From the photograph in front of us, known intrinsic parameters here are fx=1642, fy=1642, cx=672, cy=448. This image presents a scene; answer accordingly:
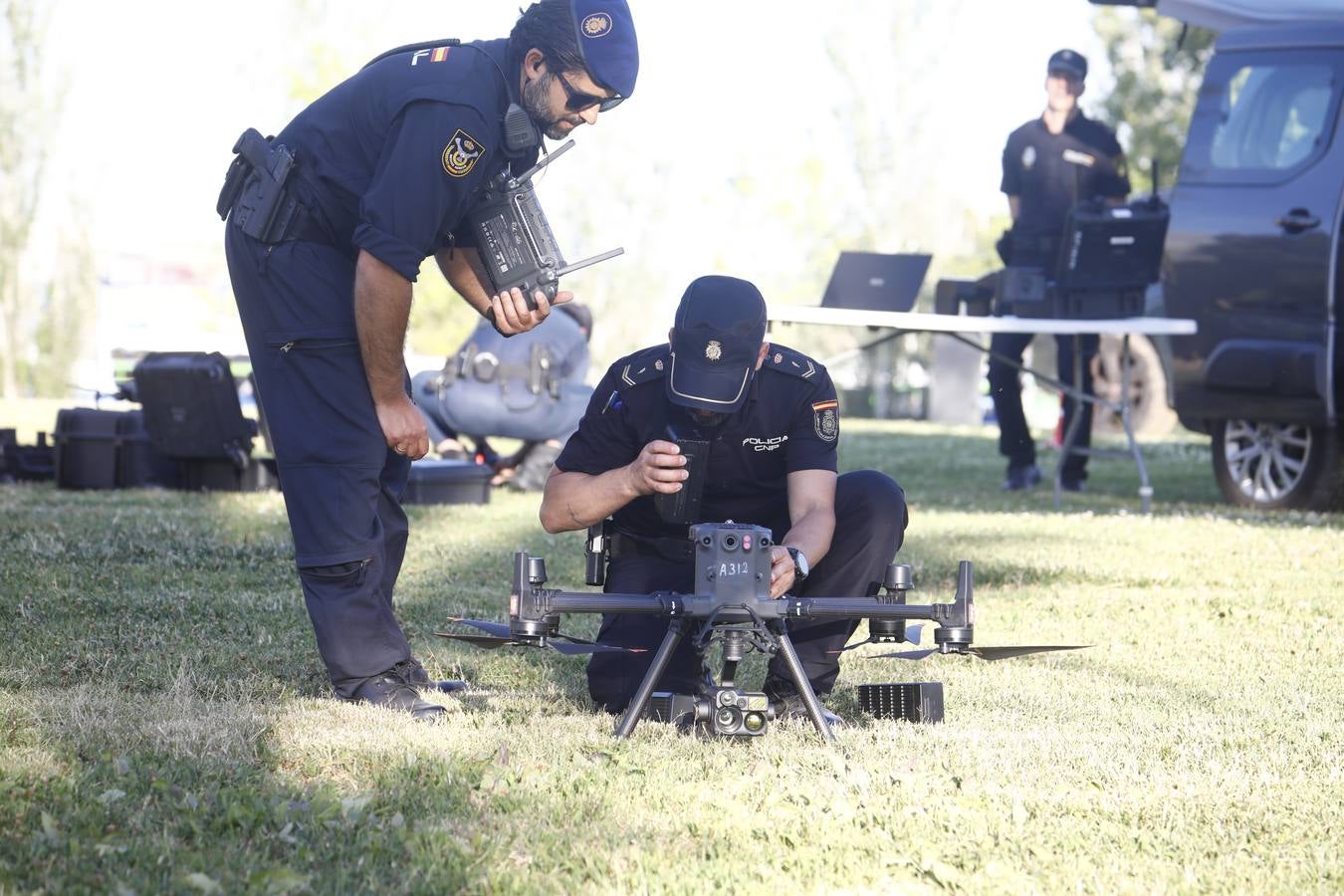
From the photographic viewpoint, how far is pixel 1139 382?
1697 centimetres

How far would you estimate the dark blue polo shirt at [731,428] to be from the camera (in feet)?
13.5

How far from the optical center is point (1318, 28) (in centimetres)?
877

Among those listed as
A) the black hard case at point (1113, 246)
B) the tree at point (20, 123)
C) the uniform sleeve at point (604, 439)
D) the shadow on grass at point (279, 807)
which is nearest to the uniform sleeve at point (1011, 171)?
the black hard case at point (1113, 246)

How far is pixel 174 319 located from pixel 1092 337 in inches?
Answer: 2061

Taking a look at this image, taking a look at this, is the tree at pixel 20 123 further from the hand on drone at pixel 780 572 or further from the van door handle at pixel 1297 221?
the hand on drone at pixel 780 572

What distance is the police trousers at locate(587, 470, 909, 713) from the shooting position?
4.06m

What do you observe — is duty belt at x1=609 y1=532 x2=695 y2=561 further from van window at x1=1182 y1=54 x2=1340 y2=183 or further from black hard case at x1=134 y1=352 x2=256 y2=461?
van window at x1=1182 y1=54 x2=1340 y2=183

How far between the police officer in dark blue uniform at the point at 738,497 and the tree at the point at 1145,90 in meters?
22.2

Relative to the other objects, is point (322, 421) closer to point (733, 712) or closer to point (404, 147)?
point (404, 147)

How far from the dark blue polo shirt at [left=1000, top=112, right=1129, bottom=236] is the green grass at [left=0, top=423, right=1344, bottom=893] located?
151 inches

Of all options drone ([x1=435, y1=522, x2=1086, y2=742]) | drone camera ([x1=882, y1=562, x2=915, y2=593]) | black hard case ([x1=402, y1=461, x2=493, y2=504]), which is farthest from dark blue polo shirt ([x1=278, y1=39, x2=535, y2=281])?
black hard case ([x1=402, y1=461, x2=493, y2=504])

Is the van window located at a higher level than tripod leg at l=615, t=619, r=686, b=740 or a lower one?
higher

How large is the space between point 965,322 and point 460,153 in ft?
17.5

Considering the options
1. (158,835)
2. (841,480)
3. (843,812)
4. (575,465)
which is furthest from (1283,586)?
(158,835)
